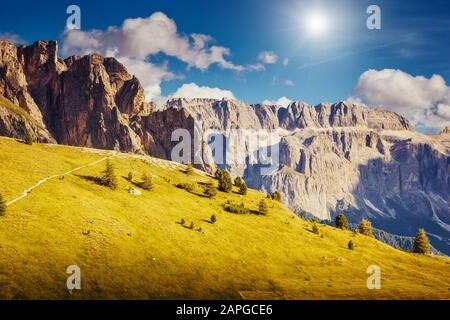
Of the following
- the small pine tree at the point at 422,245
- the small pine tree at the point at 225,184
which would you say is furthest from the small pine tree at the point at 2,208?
the small pine tree at the point at 422,245

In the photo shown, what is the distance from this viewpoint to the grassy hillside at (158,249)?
152 feet

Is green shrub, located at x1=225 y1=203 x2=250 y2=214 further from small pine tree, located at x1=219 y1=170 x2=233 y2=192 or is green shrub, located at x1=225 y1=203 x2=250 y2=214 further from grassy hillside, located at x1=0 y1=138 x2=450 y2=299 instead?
small pine tree, located at x1=219 y1=170 x2=233 y2=192

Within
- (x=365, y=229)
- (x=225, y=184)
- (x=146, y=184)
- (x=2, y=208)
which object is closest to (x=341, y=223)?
(x=365, y=229)

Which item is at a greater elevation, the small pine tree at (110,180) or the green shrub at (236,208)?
the small pine tree at (110,180)

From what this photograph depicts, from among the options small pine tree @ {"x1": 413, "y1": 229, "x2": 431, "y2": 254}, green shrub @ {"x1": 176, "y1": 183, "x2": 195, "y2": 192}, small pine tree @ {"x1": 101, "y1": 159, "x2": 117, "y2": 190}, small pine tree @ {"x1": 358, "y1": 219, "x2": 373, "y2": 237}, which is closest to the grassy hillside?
small pine tree @ {"x1": 101, "y1": 159, "x2": 117, "y2": 190}

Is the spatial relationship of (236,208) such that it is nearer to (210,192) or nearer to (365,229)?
(210,192)

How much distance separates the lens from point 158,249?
58.6m

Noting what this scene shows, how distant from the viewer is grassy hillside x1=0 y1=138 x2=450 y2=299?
152 ft

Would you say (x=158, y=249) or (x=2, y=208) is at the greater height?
(x=2, y=208)

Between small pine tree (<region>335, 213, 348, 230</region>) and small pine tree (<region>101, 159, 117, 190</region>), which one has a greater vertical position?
small pine tree (<region>101, 159, 117, 190</region>)

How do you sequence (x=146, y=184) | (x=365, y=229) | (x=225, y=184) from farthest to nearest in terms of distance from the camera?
(x=365, y=229) → (x=225, y=184) → (x=146, y=184)

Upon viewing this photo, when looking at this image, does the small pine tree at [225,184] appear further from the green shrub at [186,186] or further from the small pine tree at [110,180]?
the small pine tree at [110,180]

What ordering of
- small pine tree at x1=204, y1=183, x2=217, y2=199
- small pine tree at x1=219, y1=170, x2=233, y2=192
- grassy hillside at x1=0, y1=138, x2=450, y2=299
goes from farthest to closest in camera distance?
small pine tree at x1=219, y1=170, x2=233, y2=192
small pine tree at x1=204, y1=183, x2=217, y2=199
grassy hillside at x1=0, y1=138, x2=450, y2=299
